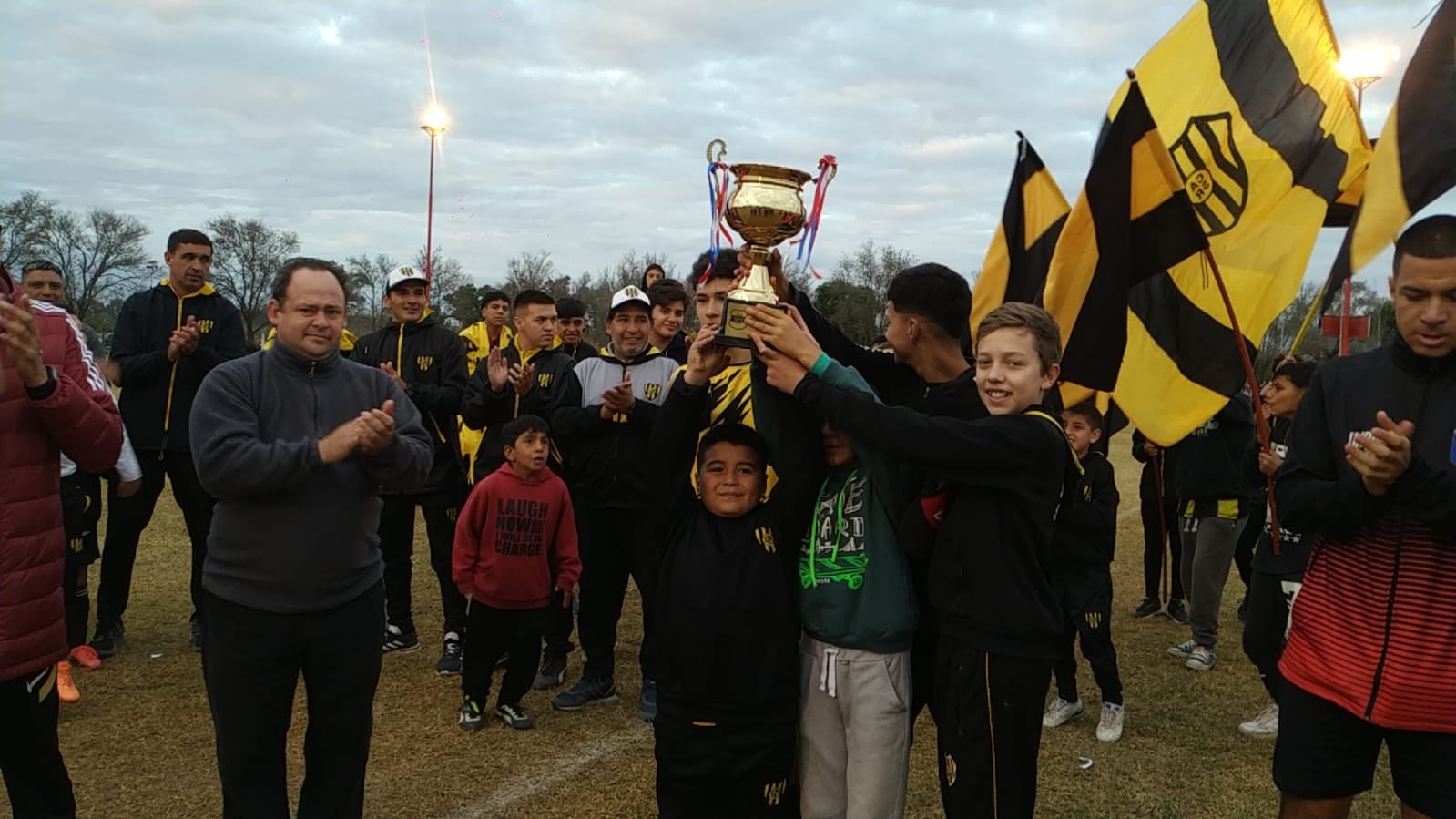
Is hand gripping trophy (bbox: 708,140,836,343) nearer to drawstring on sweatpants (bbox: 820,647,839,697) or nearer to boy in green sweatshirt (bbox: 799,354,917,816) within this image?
boy in green sweatshirt (bbox: 799,354,917,816)

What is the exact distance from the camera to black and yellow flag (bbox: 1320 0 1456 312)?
2.66 metres

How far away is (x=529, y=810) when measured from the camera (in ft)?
12.4

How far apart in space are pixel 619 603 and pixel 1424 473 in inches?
155

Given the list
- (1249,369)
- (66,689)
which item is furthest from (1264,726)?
(66,689)

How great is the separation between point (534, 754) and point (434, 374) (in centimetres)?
287

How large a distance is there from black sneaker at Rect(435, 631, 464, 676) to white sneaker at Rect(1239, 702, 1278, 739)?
447 cm

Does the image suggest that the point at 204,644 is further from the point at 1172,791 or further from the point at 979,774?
the point at 1172,791

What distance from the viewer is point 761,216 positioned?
2.75 m

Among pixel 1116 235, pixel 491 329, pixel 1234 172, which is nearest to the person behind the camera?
pixel 1116 235

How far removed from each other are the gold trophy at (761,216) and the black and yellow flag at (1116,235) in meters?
1.30

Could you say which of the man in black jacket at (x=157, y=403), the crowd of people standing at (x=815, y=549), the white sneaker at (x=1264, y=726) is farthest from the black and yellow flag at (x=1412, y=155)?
the man in black jacket at (x=157, y=403)

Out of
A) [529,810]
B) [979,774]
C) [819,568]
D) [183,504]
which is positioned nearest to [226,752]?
[529,810]

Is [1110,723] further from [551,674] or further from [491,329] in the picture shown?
[491,329]

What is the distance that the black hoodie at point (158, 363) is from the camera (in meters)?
5.55
